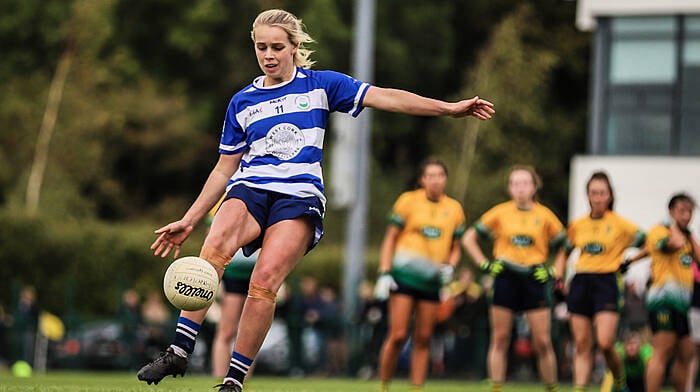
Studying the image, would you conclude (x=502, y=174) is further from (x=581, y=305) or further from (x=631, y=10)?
(x=581, y=305)

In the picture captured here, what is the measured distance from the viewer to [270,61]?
29.6 ft

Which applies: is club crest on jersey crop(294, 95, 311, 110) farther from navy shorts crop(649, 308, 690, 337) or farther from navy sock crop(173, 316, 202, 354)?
navy shorts crop(649, 308, 690, 337)

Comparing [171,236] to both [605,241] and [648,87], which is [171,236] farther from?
[648,87]

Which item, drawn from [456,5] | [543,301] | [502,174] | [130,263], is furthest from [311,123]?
[456,5]

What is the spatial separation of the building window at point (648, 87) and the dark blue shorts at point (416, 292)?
16773 millimetres

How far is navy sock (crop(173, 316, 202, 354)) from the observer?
8806mm

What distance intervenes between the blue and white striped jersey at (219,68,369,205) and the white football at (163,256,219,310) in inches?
25.8

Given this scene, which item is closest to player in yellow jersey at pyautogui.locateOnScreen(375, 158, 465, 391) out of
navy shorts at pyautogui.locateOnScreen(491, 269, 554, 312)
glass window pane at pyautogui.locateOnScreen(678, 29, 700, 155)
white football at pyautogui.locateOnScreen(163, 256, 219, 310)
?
navy shorts at pyautogui.locateOnScreen(491, 269, 554, 312)

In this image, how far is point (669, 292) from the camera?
563 inches

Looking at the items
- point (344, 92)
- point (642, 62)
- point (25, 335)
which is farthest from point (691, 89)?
point (344, 92)

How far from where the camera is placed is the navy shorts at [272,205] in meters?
8.96

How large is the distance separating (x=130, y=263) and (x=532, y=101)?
56.8 feet

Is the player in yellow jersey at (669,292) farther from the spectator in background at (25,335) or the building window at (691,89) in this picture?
the building window at (691,89)

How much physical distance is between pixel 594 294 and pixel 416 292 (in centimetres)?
167
